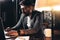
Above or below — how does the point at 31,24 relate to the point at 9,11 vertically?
below

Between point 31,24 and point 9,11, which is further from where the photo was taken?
point 9,11

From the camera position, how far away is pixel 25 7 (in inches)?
89.2

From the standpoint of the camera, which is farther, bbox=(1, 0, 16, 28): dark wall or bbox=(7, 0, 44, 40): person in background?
bbox=(1, 0, 16, 28): dark wall

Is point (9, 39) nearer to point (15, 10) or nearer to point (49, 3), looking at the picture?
point (49, 3)

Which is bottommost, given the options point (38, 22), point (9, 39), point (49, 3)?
point (9, 39)

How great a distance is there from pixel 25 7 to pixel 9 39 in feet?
2.04

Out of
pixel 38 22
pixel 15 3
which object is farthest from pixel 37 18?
pixel 15 3

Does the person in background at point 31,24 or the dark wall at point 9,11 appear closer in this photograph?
the person in background at point 31,24

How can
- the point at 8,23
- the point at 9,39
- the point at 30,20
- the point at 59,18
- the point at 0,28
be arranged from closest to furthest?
the point at 59,18, the point at 0,28, the point at 9,39, the point at 30,20, the point at 8,23

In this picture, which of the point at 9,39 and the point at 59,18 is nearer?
the point at 59,18

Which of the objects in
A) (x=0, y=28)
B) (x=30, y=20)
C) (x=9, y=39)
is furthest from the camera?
(x=30, y=20)

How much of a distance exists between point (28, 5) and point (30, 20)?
23cm

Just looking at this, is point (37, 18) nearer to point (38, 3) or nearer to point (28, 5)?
point (28, 5)

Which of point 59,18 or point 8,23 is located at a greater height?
point 59,18
